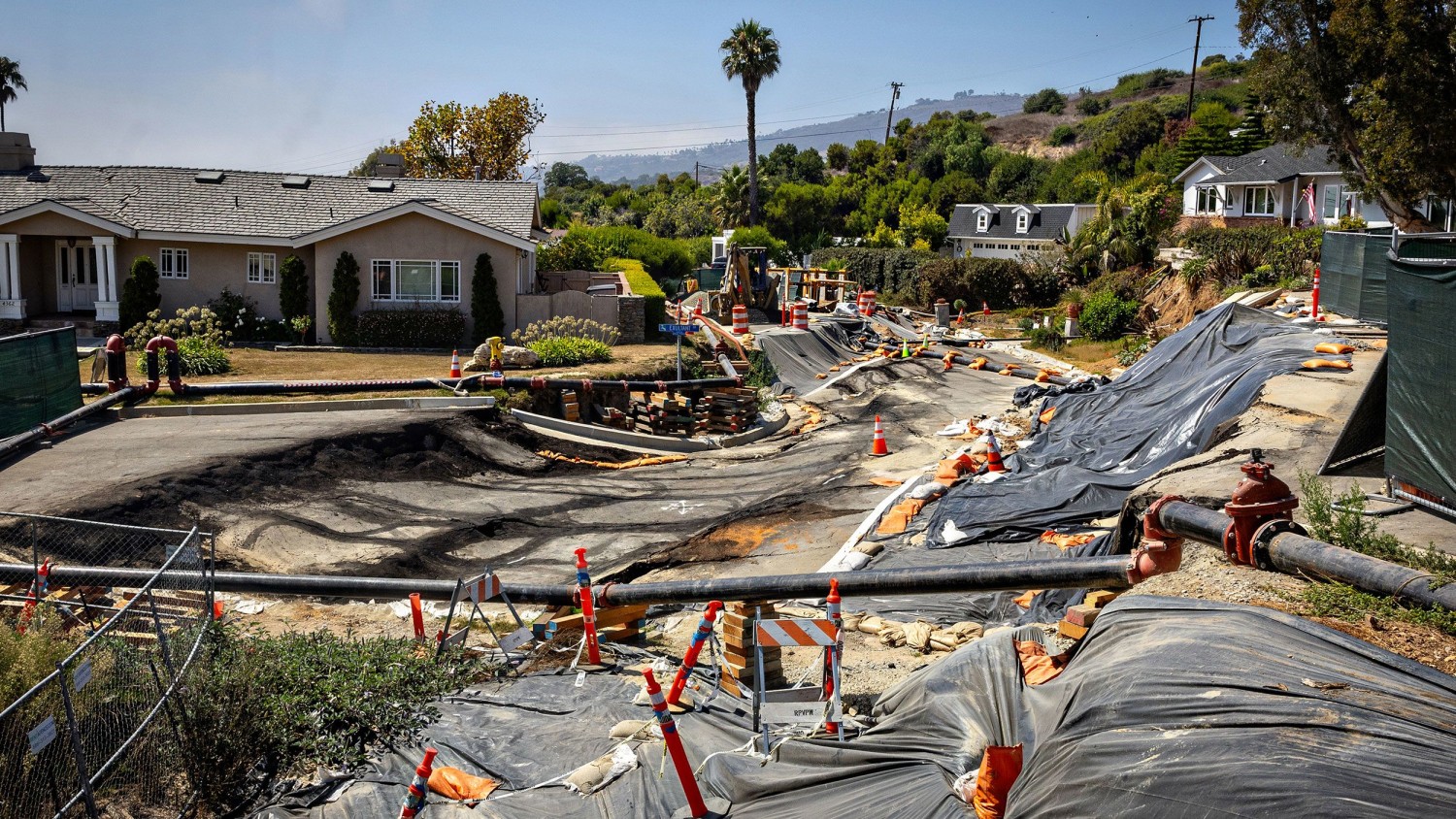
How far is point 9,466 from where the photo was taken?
1728cm

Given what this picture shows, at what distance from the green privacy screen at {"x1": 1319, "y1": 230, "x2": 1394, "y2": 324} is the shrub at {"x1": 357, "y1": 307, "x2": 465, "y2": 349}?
2235cm

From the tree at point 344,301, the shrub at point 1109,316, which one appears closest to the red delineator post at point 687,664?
the tree at point 344,301

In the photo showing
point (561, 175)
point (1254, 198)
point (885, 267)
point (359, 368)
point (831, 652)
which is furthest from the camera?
point (561, 175)

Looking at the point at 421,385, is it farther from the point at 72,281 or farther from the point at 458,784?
the point at 458,784

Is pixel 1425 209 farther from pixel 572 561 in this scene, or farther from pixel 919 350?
pixel 572 561

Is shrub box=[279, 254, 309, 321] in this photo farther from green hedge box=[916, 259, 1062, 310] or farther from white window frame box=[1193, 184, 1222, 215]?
white window frame box=[1193, 184, 1222, 215]

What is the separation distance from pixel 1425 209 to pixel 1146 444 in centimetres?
2859

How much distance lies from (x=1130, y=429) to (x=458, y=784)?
43.9 ft

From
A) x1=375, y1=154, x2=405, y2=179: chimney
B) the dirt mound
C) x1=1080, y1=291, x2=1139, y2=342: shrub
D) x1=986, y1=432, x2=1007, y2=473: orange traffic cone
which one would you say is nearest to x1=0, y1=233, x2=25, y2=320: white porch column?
x1=375, y1=154, x2=405, y2=179: chimney

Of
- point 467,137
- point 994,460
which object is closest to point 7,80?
point 467,137

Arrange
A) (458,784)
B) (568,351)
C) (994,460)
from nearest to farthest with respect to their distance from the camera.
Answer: (458,784) < (994,460) < (568,351)

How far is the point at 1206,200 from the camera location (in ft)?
187

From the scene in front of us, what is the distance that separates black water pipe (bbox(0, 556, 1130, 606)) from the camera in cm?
862

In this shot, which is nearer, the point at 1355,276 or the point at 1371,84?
the point at 1355,276
